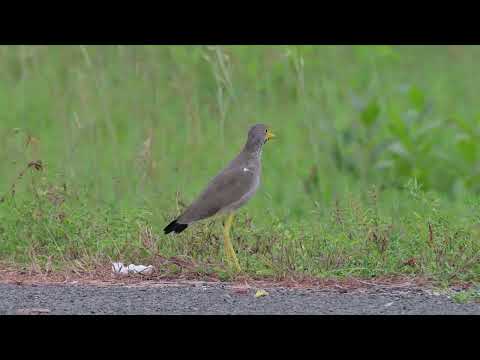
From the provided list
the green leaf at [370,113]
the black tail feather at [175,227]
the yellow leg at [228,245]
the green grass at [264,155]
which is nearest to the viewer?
the yellow leg at [228,245]

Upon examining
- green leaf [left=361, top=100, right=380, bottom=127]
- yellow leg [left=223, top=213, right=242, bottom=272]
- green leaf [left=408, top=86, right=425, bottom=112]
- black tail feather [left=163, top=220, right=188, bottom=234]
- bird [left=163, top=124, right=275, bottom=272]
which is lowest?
yellow leg [left=223, top=213, right=242, bottom=272]

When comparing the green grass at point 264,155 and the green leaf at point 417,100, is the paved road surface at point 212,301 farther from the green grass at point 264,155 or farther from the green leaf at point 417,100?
the green leaf at point 417,100

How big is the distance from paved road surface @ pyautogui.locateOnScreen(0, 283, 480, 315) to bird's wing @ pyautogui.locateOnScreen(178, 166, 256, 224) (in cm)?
72

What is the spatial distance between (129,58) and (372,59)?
11.6ft

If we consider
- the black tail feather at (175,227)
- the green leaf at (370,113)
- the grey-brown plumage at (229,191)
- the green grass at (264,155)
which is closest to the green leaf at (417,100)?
the green grass at (264,155)

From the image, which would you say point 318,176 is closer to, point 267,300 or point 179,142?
point 179,142

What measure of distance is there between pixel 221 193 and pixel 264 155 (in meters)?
3.87

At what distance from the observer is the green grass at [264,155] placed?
845 centimetres

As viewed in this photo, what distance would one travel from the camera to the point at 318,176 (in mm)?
11383

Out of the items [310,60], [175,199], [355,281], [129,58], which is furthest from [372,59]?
[355,281]

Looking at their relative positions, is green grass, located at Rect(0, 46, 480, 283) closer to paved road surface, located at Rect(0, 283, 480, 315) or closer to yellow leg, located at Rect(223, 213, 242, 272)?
yellow leg, located at Rect(223, 213, 242, 272)

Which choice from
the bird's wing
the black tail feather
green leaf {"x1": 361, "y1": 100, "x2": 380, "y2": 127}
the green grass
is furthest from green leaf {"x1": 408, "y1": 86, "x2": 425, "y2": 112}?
the black tail feather

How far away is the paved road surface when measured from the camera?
7012mm

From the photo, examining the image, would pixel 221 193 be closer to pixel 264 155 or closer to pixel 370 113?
pixel 264 155
